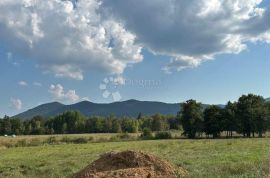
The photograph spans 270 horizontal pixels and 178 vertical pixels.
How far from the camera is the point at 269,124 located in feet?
344

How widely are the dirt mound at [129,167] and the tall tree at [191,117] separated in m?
89.7

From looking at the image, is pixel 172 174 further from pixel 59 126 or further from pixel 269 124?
pixel 59 126

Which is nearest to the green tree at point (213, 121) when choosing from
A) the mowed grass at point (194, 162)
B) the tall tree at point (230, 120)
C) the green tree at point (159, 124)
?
the tall tree at point (230, 120)

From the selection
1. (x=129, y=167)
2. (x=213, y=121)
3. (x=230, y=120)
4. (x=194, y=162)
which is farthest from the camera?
(x=213, y=121)

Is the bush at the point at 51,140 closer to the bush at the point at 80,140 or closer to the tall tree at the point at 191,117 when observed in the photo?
the bush at the point at 80,140

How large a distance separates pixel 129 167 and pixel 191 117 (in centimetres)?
9163

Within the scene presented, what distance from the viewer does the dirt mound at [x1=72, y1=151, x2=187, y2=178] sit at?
1811cm

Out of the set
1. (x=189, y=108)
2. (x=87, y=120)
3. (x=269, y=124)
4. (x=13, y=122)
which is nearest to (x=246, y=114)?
(x=269, y=124)

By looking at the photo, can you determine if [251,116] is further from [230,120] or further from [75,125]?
[75,125]

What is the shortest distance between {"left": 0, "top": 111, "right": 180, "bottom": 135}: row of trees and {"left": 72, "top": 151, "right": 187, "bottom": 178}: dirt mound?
469 feet

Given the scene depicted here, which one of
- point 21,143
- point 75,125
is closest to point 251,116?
point 21,143

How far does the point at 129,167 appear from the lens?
19.8 metres

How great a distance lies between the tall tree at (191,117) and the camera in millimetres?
109188

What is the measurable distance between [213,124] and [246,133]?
897 centimetres
